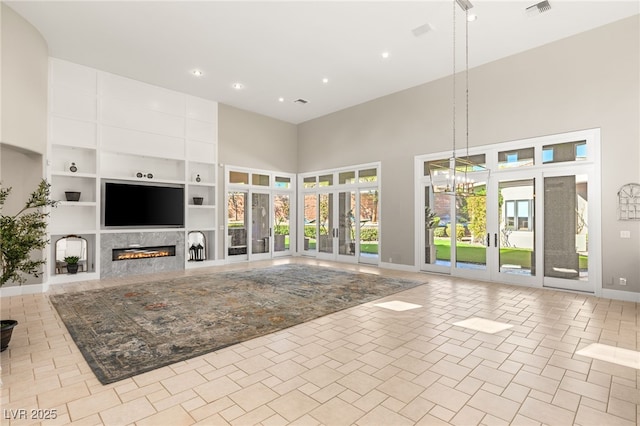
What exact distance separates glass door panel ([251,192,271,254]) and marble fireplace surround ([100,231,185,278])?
2285 mm

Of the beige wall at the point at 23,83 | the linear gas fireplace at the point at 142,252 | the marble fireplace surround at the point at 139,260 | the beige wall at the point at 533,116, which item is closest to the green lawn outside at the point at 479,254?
the beige wall at the point at 533,116

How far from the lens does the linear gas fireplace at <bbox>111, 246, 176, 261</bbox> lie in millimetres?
7325

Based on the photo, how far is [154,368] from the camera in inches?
114

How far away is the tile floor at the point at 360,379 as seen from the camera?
7.30 feet

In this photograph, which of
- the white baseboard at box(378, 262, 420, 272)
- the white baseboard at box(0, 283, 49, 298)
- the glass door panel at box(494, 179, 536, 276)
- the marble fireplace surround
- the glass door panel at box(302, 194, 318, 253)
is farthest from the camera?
the glass door panel at box(302, 194, 318, 253)

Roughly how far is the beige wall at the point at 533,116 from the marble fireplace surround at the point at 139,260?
5231mm

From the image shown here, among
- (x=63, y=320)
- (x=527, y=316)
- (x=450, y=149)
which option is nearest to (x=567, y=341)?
(x=527, y=316)

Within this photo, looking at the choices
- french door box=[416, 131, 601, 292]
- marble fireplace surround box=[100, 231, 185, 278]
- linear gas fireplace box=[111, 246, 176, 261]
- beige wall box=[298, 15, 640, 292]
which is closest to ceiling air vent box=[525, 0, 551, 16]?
beige wall box=[298, 15, 640, 292]

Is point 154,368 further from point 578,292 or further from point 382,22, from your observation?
point 578,292

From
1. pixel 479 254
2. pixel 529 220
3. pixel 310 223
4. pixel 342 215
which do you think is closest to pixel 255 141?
pixel 310 223

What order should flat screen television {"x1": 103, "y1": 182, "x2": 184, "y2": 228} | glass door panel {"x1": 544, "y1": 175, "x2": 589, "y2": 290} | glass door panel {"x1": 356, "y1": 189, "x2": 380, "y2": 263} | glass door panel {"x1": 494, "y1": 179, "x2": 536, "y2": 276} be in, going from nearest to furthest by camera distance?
1. glass door panel {"x1": 544, "y1": 175, "x2": 589, "y2": 290}
2. glass door panel {"x1": 494, "y1": 179, "x2": 536, "y2": 276}
3. flat screen television {"x1": 103, "y1": 182, "x2": 184, "y2": 228}
4. glass door panel {"x1": 356, "y1": 189, "x2": 380, "y2": 263}

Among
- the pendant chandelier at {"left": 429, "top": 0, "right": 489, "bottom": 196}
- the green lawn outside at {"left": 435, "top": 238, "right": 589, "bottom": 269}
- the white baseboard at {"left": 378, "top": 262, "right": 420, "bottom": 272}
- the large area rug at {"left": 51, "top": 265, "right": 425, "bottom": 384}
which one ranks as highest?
the pendant chandelier at {"left": 429, "top": 0, "right": 489, "bottom": 196}

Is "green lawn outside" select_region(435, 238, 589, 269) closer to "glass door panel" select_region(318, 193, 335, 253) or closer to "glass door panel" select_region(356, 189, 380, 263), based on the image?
"glass door panel" select_region(356, 189, 380, 263)

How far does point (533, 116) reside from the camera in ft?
20.4
